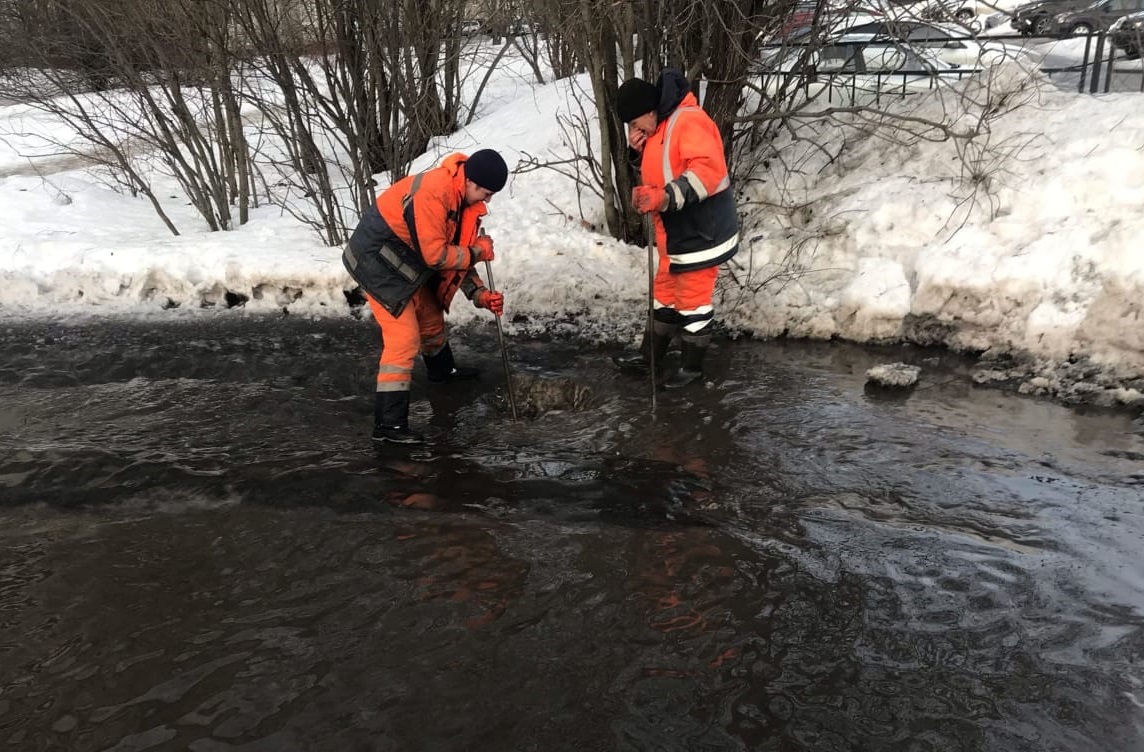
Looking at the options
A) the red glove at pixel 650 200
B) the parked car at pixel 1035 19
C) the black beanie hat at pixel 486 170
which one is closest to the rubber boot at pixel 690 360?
the red glove at pixel 650 200

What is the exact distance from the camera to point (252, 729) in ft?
8.79

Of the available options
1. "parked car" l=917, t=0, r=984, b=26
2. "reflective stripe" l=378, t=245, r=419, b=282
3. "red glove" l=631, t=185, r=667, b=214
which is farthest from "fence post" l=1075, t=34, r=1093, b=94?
"reflective stripe" l=378, t=245, r=419, b=282

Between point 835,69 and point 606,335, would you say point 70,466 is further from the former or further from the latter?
point 835,69

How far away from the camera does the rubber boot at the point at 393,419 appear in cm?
487

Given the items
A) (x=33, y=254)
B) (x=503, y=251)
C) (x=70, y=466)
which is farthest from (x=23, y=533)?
(x=33, y=254)

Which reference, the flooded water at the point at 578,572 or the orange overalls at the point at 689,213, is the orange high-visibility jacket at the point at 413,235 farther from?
the orange overalls at the point at 689,213

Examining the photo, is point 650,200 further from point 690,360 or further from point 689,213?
point 690,360

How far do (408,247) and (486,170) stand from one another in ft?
2.30

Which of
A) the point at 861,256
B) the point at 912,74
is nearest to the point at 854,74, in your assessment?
the point at 912,74

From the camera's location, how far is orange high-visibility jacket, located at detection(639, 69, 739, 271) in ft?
16.3

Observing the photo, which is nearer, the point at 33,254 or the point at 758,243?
the point at 758,243

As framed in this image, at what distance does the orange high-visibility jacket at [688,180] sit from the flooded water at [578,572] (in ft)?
3.35

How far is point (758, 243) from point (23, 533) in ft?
19.4

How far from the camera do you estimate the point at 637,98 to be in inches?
195
